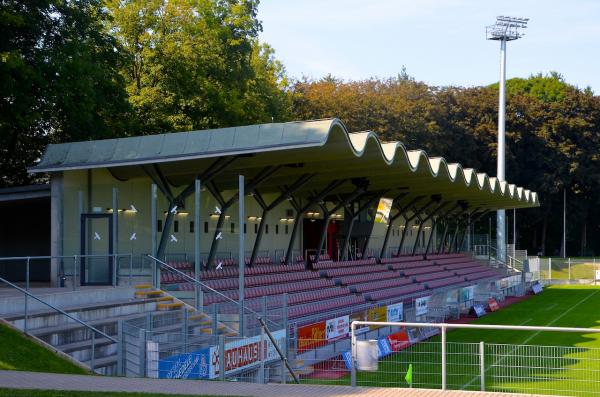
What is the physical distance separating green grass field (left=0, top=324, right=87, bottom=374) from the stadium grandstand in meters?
0.63

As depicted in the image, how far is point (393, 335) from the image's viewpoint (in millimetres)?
22000

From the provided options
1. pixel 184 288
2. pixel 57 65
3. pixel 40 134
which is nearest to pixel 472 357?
pixel 184 288

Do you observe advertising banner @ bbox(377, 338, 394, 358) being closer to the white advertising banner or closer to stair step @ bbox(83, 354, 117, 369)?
the white advertising banner

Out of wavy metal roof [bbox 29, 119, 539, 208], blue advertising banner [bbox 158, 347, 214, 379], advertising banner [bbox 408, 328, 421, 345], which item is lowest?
advertising banner [bbox 408, 328, 421, 345]

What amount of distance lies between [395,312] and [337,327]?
511cm

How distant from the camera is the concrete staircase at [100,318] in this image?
51.5ft

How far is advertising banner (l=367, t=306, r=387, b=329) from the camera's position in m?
23.8

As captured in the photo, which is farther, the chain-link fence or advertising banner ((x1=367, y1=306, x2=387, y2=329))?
the chain-link fence

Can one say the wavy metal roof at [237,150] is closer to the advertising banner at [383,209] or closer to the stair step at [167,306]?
the stair step at [167,306]

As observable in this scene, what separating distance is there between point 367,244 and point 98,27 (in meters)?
17.8

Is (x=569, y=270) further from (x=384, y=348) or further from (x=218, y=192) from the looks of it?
(x=384, y=348)

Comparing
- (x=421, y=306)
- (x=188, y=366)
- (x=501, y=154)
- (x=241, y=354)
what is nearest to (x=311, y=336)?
(x=241, y=354)

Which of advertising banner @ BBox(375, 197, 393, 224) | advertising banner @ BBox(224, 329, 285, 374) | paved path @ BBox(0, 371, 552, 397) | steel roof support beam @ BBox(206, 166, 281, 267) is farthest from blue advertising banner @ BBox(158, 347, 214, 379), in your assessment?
advertising banner @ BBox(375, 197, 393, 224)

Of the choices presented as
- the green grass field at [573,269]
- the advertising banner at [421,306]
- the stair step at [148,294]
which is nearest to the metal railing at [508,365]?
the stair step at [148,294]
